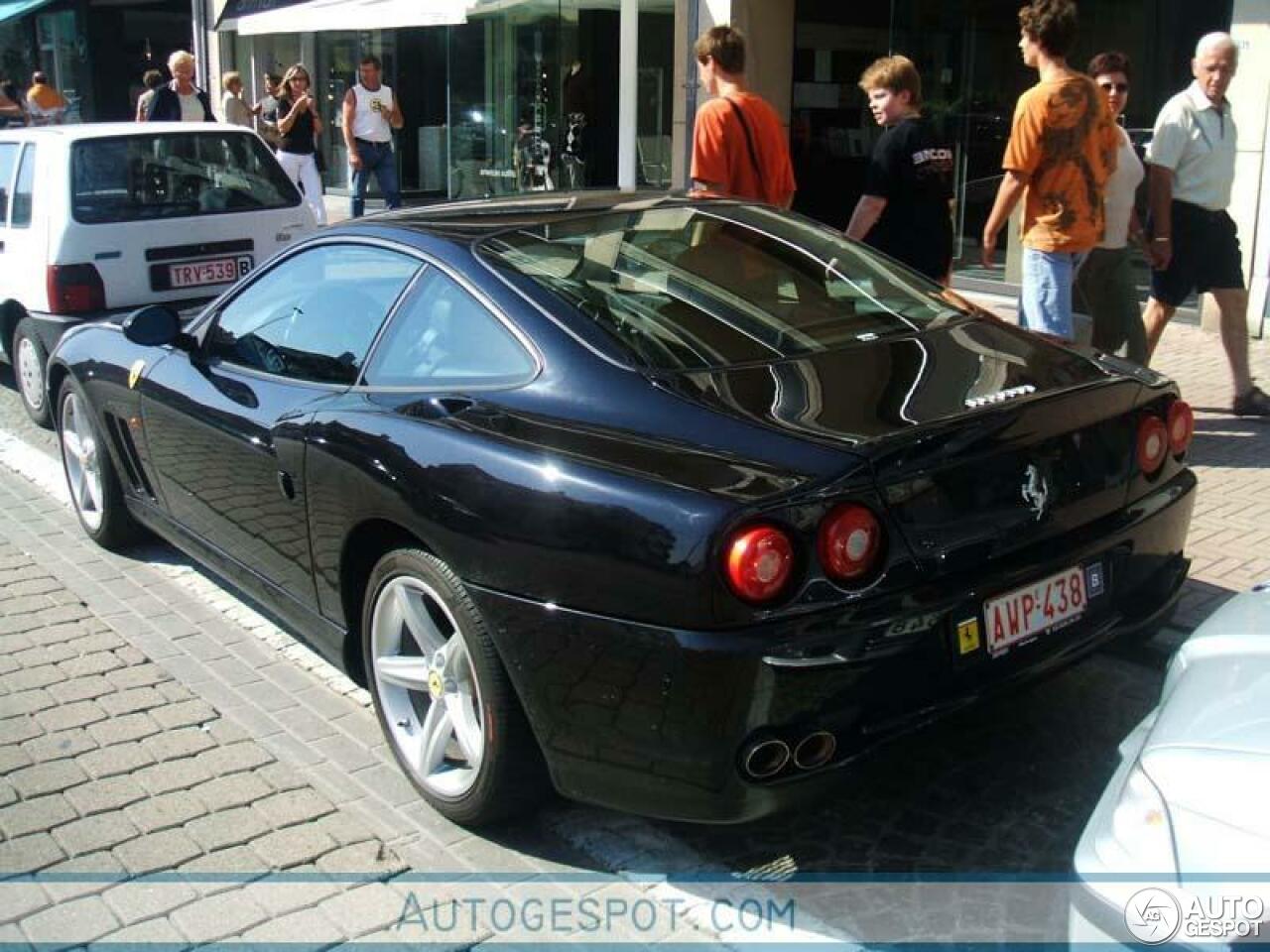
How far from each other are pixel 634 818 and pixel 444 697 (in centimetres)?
59

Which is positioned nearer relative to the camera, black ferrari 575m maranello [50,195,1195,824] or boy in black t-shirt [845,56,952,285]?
black ferrari 575m maranello [50,195,1195,824]

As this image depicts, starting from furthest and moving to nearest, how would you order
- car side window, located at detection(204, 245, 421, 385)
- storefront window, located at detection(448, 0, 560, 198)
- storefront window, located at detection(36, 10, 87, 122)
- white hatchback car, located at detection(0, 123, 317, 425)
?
storefront window, located at detection(36, 10, 87, 122)
storefront window, located at detection(448, 0, 560, 198)
white hatchback car, located at detection(0, 123, 317, 425)
car side window, located at detection(204, 245, 421, 385)

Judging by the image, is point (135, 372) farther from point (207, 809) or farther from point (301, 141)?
point (301, 141)

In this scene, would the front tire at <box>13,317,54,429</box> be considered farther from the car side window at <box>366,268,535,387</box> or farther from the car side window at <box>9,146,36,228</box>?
the car side window at <box>366,268,535,387</box>

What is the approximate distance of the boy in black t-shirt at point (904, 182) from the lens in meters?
6.16

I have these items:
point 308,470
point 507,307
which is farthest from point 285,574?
point 507,307

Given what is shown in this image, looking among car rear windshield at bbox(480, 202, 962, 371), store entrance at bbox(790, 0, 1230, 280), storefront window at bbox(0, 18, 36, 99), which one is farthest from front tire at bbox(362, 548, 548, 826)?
storefront window at bbox(0, 18, 36, 99)

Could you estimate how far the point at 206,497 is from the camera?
4.50 m

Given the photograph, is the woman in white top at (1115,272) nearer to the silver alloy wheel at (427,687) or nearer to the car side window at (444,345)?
the car side window at (444,345)

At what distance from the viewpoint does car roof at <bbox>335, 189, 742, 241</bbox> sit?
390 centimetres

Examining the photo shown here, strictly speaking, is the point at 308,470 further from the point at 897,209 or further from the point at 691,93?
the point at 691,93

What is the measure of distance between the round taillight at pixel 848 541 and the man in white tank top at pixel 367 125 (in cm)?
1102

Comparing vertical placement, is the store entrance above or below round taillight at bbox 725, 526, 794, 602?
above

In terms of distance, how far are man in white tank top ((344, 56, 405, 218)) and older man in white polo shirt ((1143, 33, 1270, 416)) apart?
26.4ft
